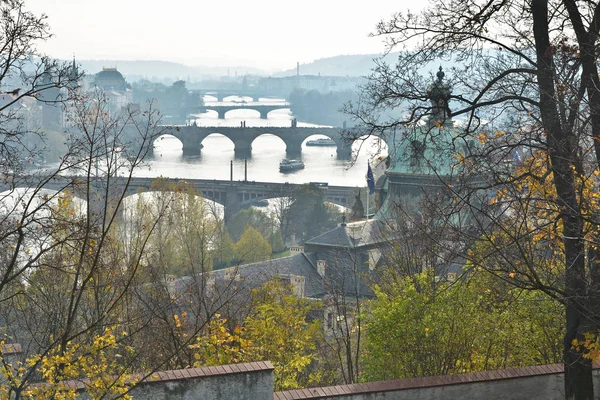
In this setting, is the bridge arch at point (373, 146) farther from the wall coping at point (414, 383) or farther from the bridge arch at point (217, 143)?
the bridge arch at point (217, 143)

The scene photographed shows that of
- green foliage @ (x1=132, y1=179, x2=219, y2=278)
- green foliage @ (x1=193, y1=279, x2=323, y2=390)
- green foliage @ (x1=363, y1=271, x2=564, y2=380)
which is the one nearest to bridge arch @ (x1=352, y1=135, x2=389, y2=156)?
green foliage @ (x1=363, y1=271, x2=564, y2=380)

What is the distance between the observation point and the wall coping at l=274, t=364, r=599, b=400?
876 centimetres

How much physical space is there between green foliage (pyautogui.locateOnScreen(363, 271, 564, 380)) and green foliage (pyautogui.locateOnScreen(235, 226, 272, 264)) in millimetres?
34055

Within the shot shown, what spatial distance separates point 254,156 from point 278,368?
299ft

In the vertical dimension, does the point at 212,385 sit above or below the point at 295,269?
above

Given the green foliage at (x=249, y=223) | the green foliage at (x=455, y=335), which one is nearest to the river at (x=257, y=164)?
the green foliage at (x=249, y=223)

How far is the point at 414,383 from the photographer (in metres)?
9.02

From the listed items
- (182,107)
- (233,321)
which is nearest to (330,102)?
(182,107)

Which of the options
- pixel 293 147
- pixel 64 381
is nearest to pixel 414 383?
pixel 64 381

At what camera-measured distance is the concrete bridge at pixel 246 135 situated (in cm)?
10075

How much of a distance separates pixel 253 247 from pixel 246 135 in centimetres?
5501

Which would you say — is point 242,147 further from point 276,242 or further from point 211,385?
point 211,385

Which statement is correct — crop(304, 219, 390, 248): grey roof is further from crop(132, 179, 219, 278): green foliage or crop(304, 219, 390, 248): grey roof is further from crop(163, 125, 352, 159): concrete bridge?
crop(163, 125, 352, 159): concrete bridge

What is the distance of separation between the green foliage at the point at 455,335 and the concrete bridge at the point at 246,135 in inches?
3450
